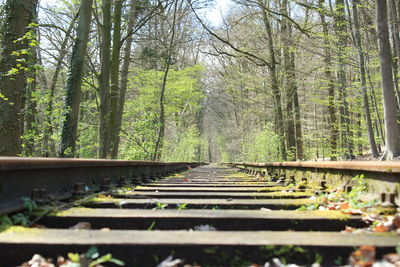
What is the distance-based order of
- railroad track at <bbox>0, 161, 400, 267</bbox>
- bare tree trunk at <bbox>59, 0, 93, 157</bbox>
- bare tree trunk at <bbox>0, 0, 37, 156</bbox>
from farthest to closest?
bare tree trunk at <bbox>59, 0, 93, 157</bbox> < bare tree trunk at <bbox>0, 0, 37, 156</bbox> < railroad track at <bbox>0, 161, 400, 267</bbox>

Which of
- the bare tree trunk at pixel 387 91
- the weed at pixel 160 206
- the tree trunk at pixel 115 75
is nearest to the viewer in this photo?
the weed at pixel 160 206

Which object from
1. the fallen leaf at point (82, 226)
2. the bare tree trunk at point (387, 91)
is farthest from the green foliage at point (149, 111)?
the fallen leaf at point (82, 226)

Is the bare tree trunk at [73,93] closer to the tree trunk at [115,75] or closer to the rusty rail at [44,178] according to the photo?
the rusty rail at [44,178]

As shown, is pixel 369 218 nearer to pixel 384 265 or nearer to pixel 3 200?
pixel 384 265

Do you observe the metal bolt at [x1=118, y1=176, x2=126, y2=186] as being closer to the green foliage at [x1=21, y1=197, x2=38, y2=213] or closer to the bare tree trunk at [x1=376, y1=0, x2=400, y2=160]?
the green foliage at [x1=21, y1=197, x2=38, y2=213]

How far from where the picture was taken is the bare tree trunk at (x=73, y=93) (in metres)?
8.29

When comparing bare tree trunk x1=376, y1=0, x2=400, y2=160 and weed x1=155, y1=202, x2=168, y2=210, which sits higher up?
bare tree trunk x1=376, y1=0, x2=400, y2=160

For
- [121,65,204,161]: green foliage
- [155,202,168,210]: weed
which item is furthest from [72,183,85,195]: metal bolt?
[121,65,204,161]: green foliage

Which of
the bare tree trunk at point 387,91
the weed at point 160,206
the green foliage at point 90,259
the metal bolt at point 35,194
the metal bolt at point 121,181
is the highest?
the bare tree trunk at point 387,91

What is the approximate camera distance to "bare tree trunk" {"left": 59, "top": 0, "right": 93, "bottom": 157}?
27.2 ft

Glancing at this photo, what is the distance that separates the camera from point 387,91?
8891mm

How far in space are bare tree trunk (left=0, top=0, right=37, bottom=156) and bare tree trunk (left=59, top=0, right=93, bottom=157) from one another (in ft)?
3.78

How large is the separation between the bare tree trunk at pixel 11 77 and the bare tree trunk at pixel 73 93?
1.15 meters

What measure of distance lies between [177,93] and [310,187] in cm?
1664
